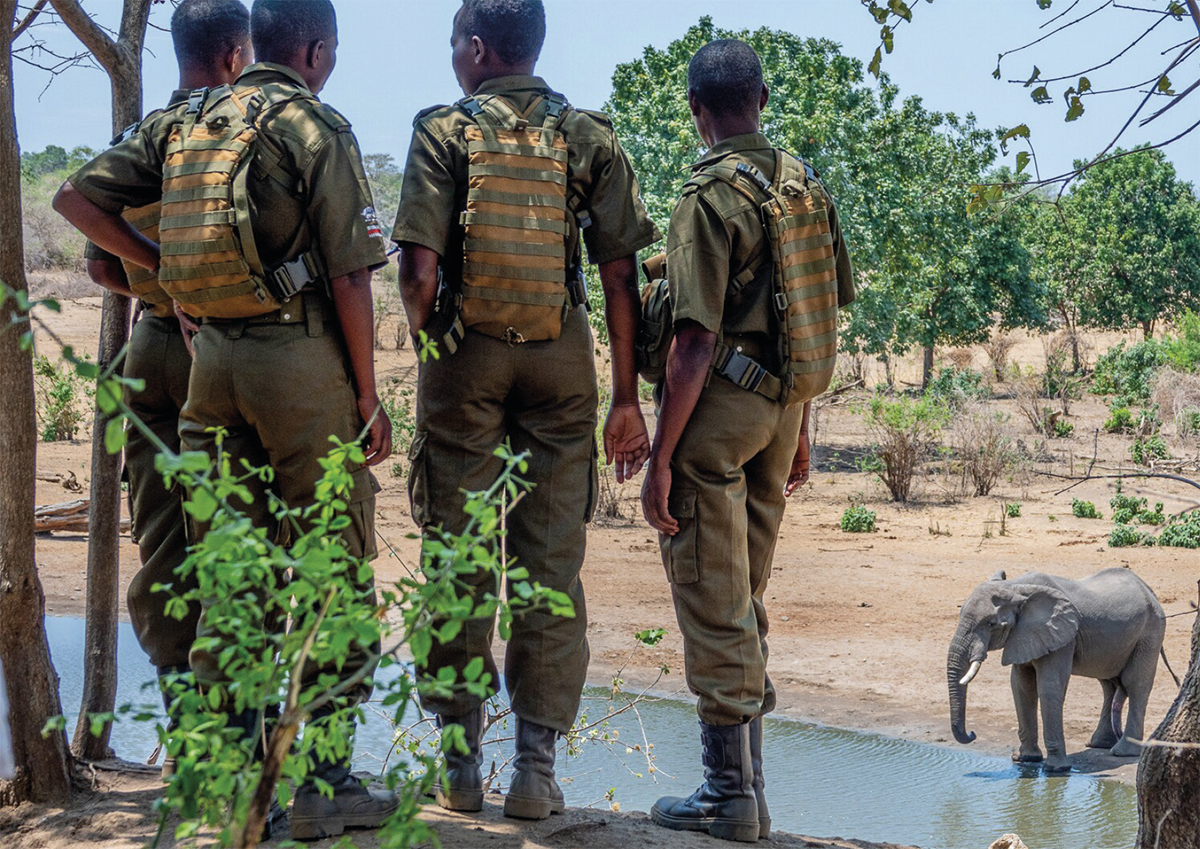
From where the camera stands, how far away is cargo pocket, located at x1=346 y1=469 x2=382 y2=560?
3154 millimetres

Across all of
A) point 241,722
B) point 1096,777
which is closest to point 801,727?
point 1096,777

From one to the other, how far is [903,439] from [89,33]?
10.3 metres

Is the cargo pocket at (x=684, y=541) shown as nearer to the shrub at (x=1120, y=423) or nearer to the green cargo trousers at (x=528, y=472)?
the green cargo trousers at (x=528, y=472)

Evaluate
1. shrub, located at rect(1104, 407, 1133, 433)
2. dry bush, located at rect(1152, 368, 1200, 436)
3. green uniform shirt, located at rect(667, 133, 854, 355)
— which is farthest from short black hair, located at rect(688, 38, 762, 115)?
shrub, located at rect(1104, 407, 1133, 433)

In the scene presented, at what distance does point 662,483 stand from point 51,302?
2.19 meters

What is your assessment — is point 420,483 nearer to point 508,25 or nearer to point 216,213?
point 216,213

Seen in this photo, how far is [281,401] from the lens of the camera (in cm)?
Result: 317

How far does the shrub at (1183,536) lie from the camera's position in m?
10.8

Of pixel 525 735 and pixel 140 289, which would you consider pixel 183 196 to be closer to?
pixel 140 289

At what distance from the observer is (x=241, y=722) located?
10.6 ft

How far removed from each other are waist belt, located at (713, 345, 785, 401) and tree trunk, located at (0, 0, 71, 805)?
2012 millimetres

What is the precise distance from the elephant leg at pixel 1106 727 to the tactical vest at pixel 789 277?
14.9 feet

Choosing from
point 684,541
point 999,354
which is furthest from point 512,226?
point 999,354

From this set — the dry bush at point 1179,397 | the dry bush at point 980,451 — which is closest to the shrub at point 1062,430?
the dry bush at point 1179,397
